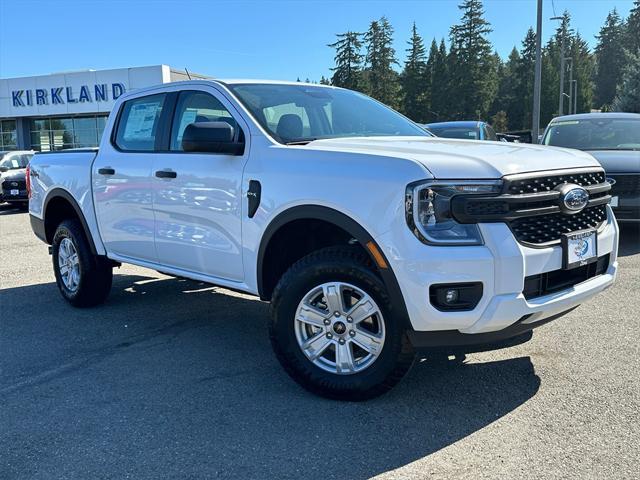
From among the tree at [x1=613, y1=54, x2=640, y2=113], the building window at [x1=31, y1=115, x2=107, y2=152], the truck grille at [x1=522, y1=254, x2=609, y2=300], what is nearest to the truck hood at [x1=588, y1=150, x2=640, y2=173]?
the truck grille at [x1=522, y1=254, x2=609, y2=300]

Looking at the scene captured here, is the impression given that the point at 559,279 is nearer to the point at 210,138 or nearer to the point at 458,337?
the point at 458,337

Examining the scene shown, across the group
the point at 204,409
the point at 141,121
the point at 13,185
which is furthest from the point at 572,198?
the point at 13,185

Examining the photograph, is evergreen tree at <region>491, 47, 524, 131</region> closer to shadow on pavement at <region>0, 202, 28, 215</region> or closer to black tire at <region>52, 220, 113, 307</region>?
shadow on pavement at <region>0, 202, 28, 215</region>

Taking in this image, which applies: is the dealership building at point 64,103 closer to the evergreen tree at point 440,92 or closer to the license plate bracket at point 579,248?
the license plate bracket at point 579,248

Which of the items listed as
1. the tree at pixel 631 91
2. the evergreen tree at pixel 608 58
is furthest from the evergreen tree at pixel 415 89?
the evergreen tree at pixel 608 58

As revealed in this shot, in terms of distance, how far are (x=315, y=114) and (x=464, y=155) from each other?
1.58 m

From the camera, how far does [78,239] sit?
5.82 meters

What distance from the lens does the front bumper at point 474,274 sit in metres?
3.07

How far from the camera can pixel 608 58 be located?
121m

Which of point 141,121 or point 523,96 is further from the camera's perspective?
point 523,96

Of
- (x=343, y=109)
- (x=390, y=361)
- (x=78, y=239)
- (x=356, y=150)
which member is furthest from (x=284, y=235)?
(x=78, y=239)

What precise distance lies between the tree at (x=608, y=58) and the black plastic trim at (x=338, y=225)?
128478mm

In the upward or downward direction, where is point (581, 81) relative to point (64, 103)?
upward

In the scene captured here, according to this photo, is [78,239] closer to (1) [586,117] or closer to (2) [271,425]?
(2) [271,425]
